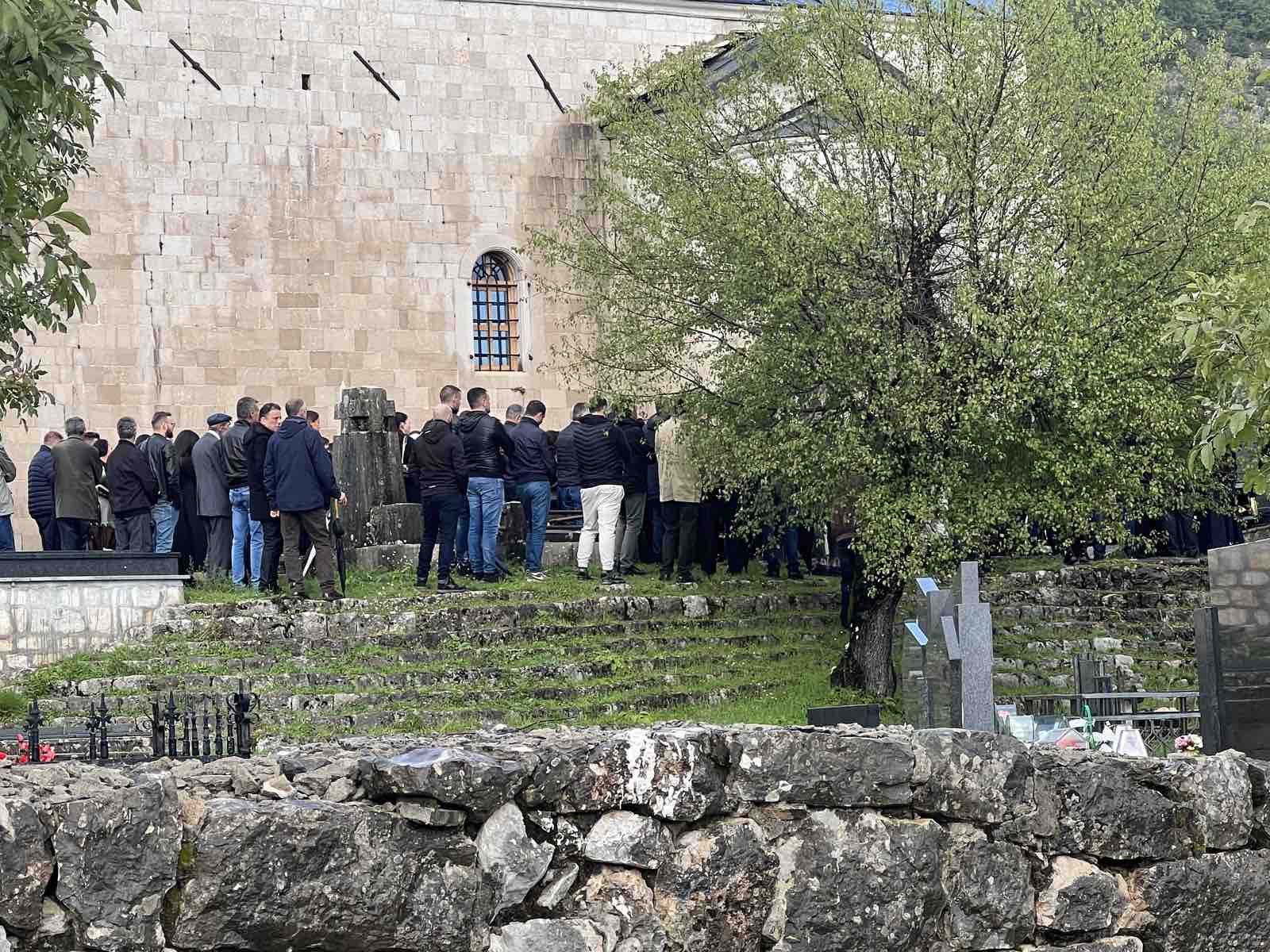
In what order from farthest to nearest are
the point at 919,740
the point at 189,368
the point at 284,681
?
the point at 189,368 < the point at 284,681 < the point at 919,740

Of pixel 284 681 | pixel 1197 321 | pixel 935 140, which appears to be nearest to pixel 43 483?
pixel 284 681

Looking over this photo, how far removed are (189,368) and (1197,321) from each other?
897 inches

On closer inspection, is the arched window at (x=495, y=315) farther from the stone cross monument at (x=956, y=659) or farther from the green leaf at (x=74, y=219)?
the green leaf at (x=74, y=219)

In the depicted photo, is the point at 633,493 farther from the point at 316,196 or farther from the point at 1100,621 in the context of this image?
the point at 316,196

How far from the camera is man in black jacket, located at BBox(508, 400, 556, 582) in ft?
66.2

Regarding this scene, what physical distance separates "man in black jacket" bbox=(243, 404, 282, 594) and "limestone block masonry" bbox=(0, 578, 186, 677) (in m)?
1.21

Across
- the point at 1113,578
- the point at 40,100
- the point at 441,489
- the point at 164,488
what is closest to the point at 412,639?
the point at 441,489

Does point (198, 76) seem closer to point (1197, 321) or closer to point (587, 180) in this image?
point (587, 180)

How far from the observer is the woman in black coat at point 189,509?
19.7 meters

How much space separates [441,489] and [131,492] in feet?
11.4

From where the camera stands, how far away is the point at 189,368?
30.6m

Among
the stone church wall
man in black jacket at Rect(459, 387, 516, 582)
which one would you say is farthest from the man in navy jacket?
the stone church wall

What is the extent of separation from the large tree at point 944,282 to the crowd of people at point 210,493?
4664 millimetres

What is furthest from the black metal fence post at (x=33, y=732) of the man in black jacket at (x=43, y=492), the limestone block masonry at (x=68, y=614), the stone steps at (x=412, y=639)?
the man in black jacket at (x=43, y=492)
